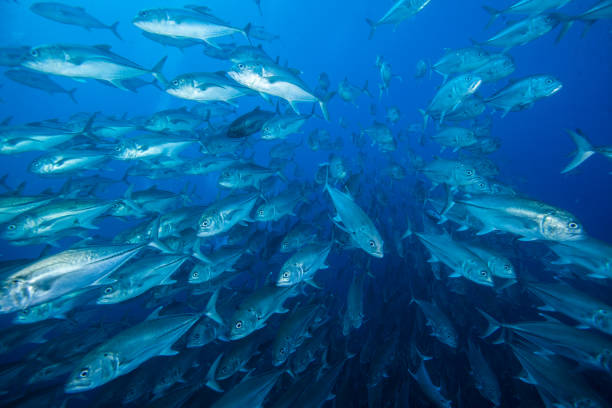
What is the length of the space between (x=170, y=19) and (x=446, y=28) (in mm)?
63484

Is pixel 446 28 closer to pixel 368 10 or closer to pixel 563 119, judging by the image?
pixel 368 10

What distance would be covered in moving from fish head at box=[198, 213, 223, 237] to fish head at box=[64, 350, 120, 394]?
190cm

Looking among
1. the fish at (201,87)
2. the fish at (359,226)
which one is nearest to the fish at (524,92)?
the fish at (359,226)

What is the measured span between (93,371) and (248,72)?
401cm

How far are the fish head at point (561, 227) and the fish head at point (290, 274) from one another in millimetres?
2994

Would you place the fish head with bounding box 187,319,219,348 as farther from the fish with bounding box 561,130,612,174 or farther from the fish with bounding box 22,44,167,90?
the fish with bounding box 561,130,612,174

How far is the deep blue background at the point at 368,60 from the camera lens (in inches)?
1542

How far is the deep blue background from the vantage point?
39.2 m

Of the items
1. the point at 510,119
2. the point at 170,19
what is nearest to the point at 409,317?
the point at 170,19

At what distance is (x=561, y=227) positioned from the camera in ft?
9.93

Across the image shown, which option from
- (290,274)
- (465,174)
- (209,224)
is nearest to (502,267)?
(465,174)

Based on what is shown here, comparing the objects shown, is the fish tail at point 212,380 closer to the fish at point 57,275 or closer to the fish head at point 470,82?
the fish at point 57,275

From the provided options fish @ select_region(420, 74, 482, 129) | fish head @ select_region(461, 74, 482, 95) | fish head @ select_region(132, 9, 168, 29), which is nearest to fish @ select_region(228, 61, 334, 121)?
fish head @ select_region(132, 9, 168, 29)

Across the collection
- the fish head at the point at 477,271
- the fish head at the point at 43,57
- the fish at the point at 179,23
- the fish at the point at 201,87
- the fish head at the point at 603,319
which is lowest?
the fish head at the point at 603,319
